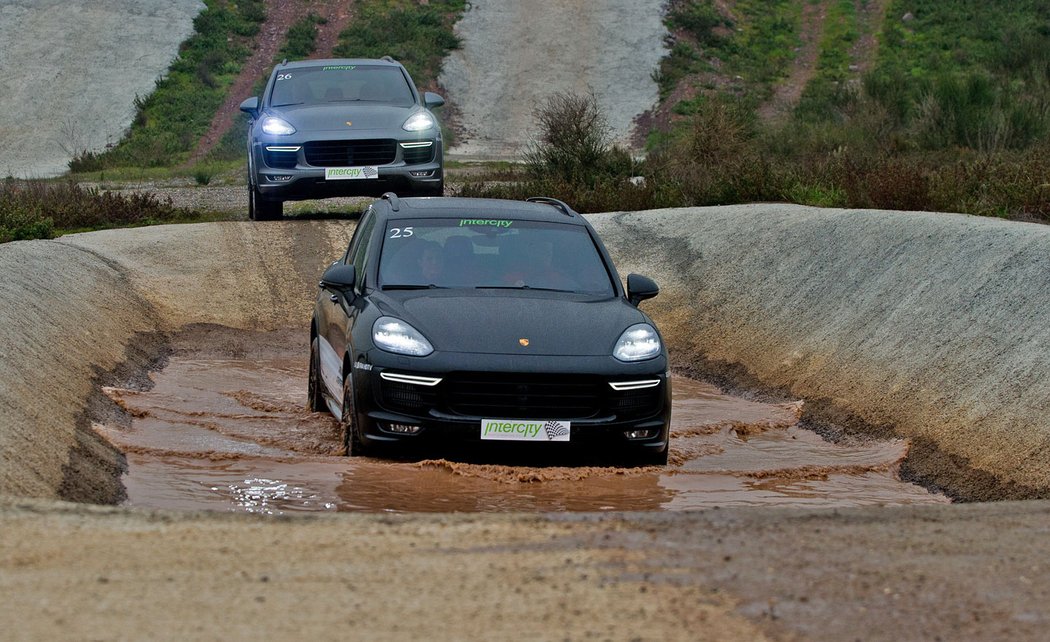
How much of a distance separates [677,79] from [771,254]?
107ft

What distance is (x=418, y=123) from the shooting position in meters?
18.8

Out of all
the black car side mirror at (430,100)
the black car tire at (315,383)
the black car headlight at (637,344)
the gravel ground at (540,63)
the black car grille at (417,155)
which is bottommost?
the gravel ground at (540,63)

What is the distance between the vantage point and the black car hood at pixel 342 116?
18.4m

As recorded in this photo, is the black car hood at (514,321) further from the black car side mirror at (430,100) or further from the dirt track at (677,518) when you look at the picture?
the black car side mirror at (430,100)

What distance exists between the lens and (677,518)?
635cm

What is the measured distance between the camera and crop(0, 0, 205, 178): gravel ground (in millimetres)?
42031

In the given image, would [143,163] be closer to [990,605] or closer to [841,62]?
[841,62]

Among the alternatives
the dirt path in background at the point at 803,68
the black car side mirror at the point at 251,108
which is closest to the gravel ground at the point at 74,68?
the dirt path in background at the point at 803,68

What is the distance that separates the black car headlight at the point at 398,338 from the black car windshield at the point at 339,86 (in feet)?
35.9

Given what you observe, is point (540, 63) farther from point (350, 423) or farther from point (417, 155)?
point (350, 423)

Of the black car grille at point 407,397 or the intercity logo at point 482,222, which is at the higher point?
the intercity logo at point 482,222

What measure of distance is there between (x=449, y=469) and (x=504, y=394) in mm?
497

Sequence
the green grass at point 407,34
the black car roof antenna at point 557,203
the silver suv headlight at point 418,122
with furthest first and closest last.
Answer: the green grass at point 407,34 < the silver suv headlight at point 418,122 < the black car roof antenna at point 557,203

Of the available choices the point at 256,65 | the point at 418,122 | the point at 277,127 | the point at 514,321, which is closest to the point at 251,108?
the point at 277,127
